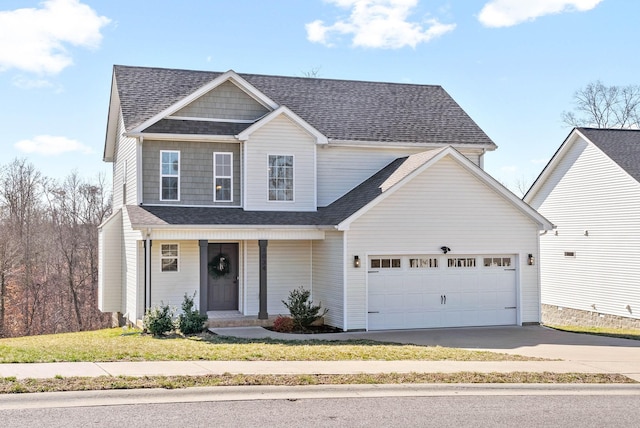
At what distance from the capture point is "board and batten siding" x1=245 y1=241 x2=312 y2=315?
2197 cm

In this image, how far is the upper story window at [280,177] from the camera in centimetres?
2247

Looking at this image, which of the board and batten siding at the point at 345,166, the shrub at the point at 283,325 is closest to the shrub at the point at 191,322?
the shrub at the point at 283,325

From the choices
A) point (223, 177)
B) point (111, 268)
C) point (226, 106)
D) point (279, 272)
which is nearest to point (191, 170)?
point (223, 177)

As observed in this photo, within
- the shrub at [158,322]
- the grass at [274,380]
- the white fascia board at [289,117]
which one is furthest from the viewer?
the white fascia board at [289,117]

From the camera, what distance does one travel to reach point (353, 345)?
16359 mm

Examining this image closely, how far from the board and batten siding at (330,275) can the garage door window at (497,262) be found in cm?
479

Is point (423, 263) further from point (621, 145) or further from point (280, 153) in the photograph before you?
point (621, 145)

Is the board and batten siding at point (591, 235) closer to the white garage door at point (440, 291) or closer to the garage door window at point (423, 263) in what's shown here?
the white garage door at point (440, 291)

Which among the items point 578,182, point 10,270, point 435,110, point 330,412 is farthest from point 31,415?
point 10,270

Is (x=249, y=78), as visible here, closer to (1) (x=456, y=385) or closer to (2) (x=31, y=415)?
(1) (x=456, y=385)

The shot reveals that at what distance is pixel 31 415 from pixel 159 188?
44.6 feet

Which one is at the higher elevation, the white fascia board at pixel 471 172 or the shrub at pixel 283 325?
the white fascia board at pixel 471 172

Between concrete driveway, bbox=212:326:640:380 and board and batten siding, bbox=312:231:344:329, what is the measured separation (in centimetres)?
A: 120

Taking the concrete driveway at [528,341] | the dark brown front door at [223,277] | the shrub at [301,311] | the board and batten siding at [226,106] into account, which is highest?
the board and batten siding at [226,106]
